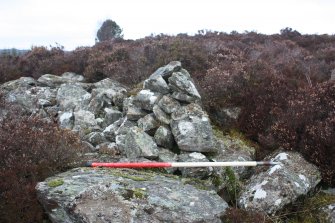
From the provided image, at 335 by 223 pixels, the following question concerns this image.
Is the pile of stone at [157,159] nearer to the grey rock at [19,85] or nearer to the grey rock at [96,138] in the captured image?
the grey rock at [96,138]

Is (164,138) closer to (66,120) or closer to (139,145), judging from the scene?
(139,145)

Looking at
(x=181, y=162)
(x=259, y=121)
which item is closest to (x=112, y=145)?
(x=181, y=162)

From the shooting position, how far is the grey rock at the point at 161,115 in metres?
7.50

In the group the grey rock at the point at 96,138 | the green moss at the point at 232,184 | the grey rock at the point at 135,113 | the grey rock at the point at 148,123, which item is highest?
the grey rock at the point at 135,113

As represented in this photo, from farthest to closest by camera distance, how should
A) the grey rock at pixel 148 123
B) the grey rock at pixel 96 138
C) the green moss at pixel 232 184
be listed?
1. the grey rock at pixel 96 138
2. the grey rock at pixel 148 123
3. the green moss at pixel 232 184

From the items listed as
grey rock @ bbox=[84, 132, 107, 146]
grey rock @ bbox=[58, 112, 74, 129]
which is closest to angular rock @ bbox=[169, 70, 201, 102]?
grey rock @ bbox=[84, 132, 107, 146]

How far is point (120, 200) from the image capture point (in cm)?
519

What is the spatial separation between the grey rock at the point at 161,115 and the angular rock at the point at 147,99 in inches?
8.5

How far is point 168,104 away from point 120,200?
2.93m

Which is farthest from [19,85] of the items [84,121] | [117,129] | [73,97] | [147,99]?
[147,99]

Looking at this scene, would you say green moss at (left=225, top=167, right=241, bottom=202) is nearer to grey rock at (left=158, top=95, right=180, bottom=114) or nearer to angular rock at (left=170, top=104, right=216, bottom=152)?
angular rock at (left=170, top=104, right=216, bottom=152)

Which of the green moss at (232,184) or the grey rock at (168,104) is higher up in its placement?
the grey rock at (168,104)

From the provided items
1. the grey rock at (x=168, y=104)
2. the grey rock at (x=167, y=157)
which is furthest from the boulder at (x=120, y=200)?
the grey rock at (x=168, y=104)

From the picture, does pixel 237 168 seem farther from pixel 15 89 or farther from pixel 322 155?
pixel 15 89
